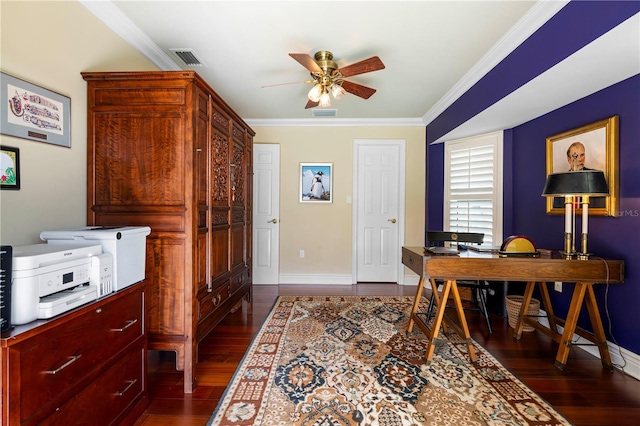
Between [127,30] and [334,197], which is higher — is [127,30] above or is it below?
above

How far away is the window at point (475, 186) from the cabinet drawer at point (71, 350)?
3772 millimetres

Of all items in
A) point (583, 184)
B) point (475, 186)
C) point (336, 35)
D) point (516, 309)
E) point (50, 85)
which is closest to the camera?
point (50, 85)

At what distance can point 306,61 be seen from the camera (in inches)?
86.7

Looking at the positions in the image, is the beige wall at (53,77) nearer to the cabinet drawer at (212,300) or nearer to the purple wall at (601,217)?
the cabinet drawer at (212,300)

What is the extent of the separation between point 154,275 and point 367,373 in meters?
1.61

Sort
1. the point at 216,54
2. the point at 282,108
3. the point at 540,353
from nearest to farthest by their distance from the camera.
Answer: the point at 540,353 < the point at 216,54 < the point at 282,108

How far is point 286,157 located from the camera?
443cm

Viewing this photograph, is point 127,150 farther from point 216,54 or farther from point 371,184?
point 371,184

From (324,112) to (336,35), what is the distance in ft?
5.77

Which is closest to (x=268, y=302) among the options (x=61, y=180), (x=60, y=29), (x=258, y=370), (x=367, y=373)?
(x=258, y=370)

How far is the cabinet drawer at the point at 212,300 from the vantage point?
6.52 ft

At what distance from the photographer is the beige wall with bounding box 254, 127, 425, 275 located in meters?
4.41

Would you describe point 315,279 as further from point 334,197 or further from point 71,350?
point 71,350

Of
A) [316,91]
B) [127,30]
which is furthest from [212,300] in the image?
[127,30]
